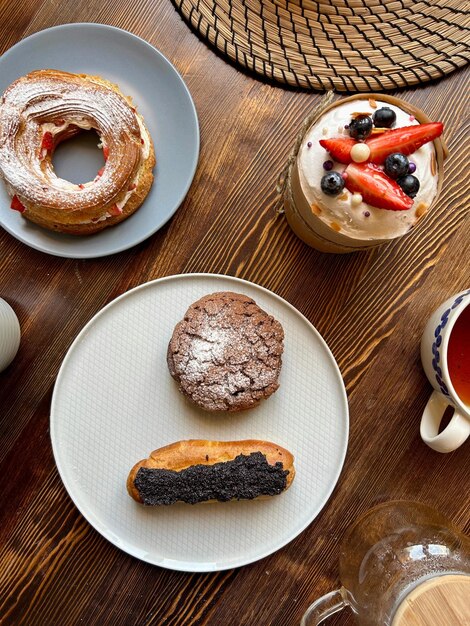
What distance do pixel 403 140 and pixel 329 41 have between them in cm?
51

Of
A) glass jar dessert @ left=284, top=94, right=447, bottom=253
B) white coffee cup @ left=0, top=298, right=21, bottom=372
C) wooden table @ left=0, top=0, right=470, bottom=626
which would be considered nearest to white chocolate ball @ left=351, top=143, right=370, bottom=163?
glass jar dessert @ left=284, top=94, right=447, bottom=253

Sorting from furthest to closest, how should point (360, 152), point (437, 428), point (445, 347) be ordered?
point (437, 428) → point (445, 347) → point (360, 152)

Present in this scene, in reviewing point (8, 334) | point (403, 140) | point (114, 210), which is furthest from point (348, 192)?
point (8, 334)

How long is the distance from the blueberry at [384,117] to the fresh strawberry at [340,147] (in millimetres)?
60

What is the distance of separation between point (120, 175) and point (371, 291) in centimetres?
67

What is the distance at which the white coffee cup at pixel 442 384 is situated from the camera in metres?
1.19

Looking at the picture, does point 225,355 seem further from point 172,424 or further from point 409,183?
point 409,183

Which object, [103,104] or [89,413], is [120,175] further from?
[89,413]

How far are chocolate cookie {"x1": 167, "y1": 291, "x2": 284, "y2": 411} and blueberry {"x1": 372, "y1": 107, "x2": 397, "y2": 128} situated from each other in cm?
48

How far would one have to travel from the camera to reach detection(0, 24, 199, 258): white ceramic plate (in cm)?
132

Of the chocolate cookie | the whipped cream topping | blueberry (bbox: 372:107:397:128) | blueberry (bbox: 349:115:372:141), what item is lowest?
the chocolate cookie

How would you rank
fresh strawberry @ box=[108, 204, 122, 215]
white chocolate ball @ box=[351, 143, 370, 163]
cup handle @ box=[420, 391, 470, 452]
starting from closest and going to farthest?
white chocolate ball @ box=[351, 143, 370, 163]
cup handle @ box=[420, 391, 470, 452]
fresh strawberry @ box=[108, 204, 122, 215]

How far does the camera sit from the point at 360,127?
1013 mm

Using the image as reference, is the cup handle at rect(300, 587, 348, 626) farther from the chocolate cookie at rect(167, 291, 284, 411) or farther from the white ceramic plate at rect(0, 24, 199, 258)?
the white ceramic plate at rect(0, 24, 199, 258)
